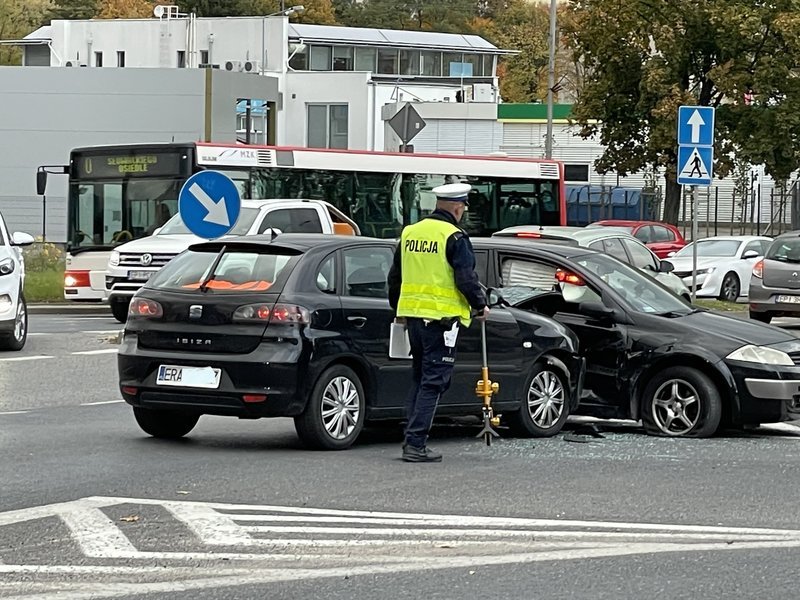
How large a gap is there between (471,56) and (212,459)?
86368 millimetres

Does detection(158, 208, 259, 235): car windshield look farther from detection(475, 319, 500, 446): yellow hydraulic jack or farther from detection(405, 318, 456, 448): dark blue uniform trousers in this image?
detection(405, 318, 456, 448): dark blue uniform trousers

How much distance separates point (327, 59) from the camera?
88125 mm

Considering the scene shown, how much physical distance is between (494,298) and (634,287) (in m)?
1.65

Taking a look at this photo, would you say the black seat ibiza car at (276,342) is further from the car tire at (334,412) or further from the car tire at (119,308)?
the car tire at (119,308)

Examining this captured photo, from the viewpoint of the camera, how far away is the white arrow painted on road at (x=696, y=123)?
21.2 m

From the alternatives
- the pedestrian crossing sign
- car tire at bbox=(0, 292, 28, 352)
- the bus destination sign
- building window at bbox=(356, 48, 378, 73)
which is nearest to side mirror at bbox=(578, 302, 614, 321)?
car tire at bbox=(0, 292, 28, 352)

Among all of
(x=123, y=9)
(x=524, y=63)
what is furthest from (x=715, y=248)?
(x=123, y=9)

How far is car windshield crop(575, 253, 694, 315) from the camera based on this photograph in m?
12.8

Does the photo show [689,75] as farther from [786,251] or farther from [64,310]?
[64,310]

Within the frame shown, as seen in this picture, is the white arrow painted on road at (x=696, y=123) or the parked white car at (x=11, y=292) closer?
the parked white car at (x=11, y=292)

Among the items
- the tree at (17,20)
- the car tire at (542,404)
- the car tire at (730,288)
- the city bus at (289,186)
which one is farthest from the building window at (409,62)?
the car tire at (542,404)

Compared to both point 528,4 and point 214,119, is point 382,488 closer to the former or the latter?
point 214,119

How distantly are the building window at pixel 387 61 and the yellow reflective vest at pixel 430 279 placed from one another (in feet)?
268

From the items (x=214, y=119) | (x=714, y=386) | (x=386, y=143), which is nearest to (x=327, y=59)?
(x=386, y=143)
